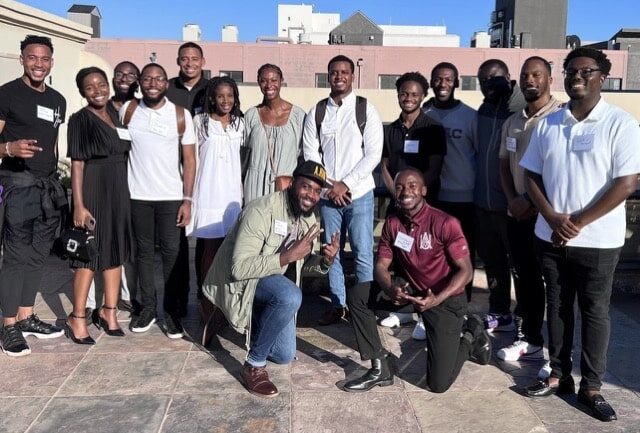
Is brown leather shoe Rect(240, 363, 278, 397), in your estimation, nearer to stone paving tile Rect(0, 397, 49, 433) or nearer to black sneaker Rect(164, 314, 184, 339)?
black sneaker Rect(164, 314, 184, 339)

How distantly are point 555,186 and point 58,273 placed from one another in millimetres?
5105

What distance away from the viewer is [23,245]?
4324 mm

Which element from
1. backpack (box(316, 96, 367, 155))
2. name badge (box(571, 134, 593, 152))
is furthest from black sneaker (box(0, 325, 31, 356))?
name badge (box(571, 134, 593, 152))

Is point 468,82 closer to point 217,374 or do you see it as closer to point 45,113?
point 45,113

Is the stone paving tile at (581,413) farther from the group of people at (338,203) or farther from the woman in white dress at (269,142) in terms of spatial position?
the woman in white dress at (269,142)

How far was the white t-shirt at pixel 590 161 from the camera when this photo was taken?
3.18 meters

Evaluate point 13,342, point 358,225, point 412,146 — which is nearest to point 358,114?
point 412,146

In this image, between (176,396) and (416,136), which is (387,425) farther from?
(416,136)

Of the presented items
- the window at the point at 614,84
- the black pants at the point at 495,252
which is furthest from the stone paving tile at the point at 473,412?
the window at the point at 614,84

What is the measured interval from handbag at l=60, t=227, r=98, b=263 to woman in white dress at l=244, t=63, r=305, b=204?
118 centimetres

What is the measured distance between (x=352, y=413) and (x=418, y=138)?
209 cm

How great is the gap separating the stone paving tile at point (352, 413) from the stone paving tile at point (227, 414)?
0.09 m

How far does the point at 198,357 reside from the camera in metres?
4.20

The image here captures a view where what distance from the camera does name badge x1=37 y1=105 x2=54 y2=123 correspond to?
13.8ft
